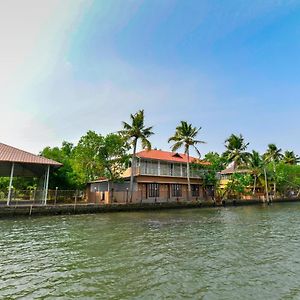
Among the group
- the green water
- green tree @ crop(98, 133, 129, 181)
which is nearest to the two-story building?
green tree @ crop(98, 133, 129, 181)

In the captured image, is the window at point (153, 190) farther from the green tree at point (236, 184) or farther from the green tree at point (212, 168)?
the green tree at point (236, 184)

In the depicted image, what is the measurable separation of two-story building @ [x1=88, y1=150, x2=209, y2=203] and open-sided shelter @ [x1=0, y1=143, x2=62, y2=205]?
8474 millimetres

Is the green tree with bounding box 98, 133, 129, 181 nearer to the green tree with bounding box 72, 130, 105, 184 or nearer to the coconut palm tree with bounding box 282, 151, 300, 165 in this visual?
the green tree with bounding box 72, 130, 105, 184

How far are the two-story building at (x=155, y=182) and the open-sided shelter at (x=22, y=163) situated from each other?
8.47 m

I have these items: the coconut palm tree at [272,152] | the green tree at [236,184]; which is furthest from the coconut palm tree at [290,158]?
the green tree at [236,184]

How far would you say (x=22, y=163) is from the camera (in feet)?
87.7

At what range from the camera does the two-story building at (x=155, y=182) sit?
35.6 metres

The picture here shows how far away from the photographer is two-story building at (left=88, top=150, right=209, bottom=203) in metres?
35.6

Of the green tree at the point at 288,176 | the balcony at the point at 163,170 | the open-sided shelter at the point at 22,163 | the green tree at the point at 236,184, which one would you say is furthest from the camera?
the green tree at the point at 288,176

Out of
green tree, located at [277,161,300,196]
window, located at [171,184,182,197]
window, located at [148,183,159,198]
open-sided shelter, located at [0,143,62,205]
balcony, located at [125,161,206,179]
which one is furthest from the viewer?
green tree, located at [277,161,300,196]

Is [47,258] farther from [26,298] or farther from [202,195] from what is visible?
[202,195]

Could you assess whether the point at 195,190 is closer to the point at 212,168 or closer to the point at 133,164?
the point at 212,168

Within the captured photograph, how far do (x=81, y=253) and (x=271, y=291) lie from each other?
6689mm

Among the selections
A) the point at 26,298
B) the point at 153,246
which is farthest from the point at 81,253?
the point at 26,298
